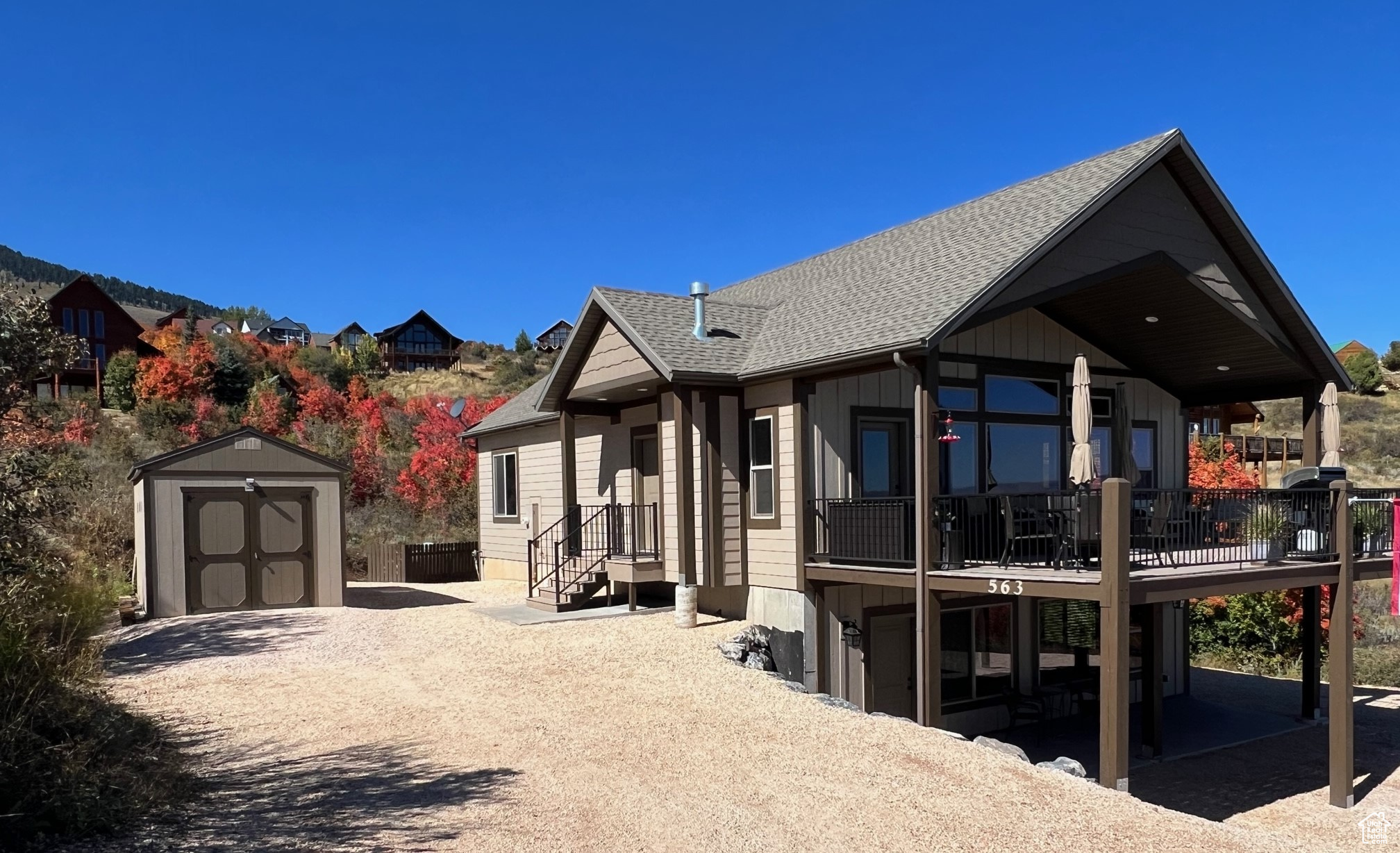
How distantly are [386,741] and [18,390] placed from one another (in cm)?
417

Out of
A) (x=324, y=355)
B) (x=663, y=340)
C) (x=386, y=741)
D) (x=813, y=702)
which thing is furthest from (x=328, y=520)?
(x=324, y=355)

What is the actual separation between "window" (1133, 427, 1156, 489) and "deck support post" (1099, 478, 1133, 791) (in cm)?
790

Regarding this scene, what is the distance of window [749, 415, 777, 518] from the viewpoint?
13.8 m

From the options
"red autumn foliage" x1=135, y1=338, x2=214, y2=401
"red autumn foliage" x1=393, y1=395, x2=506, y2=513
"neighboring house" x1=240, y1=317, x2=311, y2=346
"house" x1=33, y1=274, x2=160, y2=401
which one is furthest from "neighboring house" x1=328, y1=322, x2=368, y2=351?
"red autumn foliage" x1=393, y1=395, x2=506, y2=513

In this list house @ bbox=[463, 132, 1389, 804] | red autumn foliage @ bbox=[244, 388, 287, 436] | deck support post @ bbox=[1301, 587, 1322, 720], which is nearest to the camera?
house @ bbox=[463, 132, 1389, 804]

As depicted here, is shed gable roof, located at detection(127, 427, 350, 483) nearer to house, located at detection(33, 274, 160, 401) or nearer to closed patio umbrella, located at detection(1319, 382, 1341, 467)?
closed patio umbrella, located at detection(1319, 382, 1341, 467)

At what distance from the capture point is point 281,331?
72.4 metres

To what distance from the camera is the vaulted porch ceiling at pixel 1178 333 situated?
13148 millimetres

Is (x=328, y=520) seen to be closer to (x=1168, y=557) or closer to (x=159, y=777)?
(x=159, y=777)

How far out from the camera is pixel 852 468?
13.5 metres

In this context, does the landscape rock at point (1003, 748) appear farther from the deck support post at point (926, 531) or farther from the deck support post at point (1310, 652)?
the deck support post at point (1310, 652)

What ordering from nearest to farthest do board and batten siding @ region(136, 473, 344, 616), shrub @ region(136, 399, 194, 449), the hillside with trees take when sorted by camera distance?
board and batten siding @ region(136, 473, 344, 616) → shrub @ region(136, 399, 194, 449) → the hillside with trees

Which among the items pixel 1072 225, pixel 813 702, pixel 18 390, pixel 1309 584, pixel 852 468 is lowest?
pixel 813 702

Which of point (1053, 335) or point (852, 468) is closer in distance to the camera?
point (852, 468)
